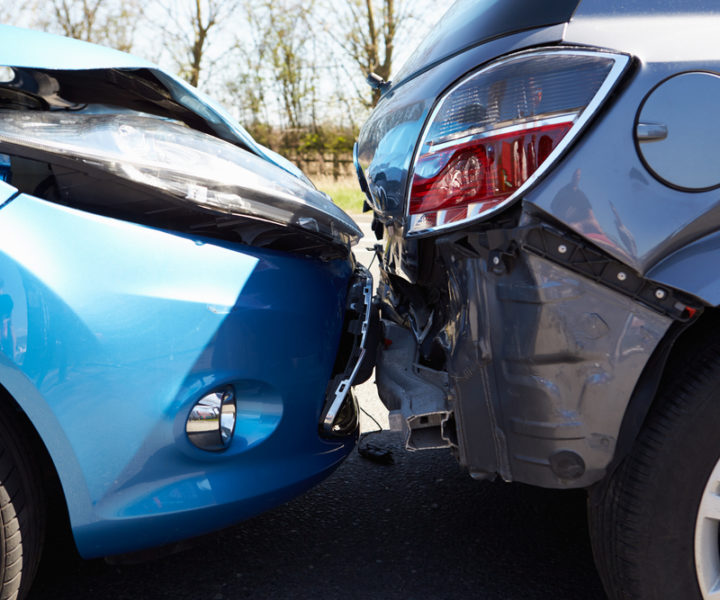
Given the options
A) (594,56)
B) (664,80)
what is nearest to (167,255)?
(594,56)

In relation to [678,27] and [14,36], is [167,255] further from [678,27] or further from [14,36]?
[678,27]

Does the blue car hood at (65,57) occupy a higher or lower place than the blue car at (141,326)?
higher

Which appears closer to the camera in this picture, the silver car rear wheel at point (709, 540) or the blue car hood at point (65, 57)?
the silver car rear wheel at point (709, 540)

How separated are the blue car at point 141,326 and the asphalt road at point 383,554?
332 millimetres

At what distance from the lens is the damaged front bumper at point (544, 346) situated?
4.57ft

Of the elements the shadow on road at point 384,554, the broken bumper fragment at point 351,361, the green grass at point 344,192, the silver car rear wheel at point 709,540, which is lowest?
the green grass at point 344,192

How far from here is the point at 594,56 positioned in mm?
1392

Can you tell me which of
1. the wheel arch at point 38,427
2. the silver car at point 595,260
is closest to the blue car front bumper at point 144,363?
the wheel arch at point 38,427

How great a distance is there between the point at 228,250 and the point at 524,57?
2.62 ft

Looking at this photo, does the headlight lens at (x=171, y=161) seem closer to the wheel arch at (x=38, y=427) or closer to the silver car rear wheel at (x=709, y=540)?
the wheel arch at (x=38, y=427)

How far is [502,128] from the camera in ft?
4.76

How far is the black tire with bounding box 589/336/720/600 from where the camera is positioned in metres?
1.44

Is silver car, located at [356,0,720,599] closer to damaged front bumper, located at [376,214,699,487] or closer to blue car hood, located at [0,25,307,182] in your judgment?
damaged front bumper, located at [376,214,699,487]

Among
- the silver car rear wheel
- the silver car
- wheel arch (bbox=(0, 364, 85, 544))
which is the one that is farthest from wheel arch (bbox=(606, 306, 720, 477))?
wheel arch (bbox=(0, 364, 85, 544))
